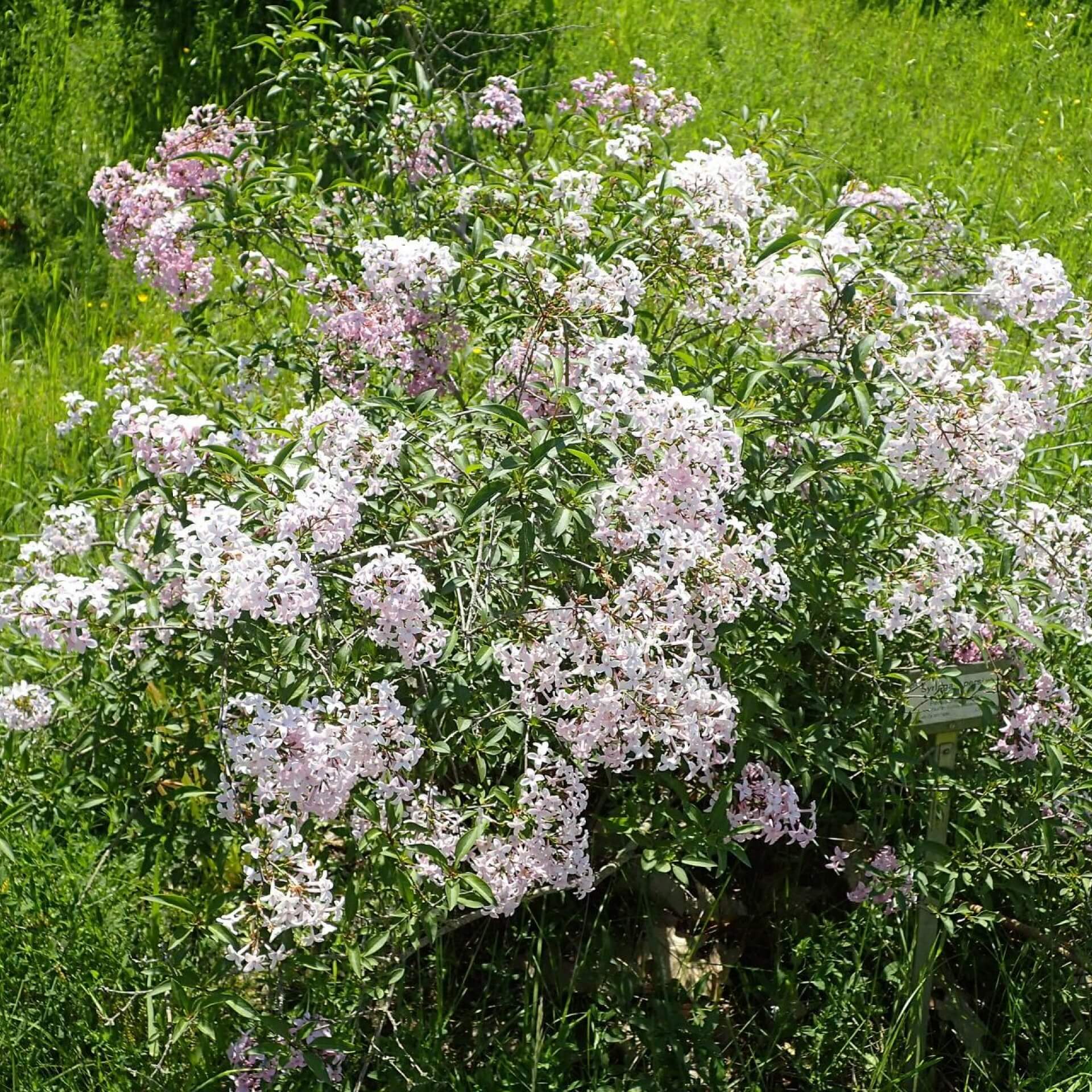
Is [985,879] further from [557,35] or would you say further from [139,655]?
[557,35]

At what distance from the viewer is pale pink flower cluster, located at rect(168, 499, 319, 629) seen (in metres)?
1.99

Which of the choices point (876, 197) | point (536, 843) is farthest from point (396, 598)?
point (876, 197)

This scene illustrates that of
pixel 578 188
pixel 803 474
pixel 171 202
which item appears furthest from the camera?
pixel 171 202

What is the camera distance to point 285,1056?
2.28 m

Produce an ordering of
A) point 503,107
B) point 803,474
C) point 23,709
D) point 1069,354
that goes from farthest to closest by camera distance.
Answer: point 503,107, point 1069,354, point 23,709, point 803,474

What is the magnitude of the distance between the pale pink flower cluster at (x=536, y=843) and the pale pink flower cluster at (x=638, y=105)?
1883 mm

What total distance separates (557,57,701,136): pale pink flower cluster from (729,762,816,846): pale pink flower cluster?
5.75 ft

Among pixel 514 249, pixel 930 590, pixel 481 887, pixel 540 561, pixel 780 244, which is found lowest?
pixel 481 887

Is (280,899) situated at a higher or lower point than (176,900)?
higher

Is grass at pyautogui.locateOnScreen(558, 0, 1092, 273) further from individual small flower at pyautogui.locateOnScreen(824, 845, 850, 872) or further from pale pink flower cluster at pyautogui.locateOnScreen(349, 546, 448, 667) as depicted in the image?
pale pink flower cluster at pyautogui.locateOnScreen(349, 546, 448, 667)

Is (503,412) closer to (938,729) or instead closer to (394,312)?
(394,312)

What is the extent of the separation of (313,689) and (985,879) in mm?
1315

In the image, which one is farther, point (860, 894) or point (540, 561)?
point (860, 894)

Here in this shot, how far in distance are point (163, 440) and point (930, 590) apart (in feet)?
4.20
